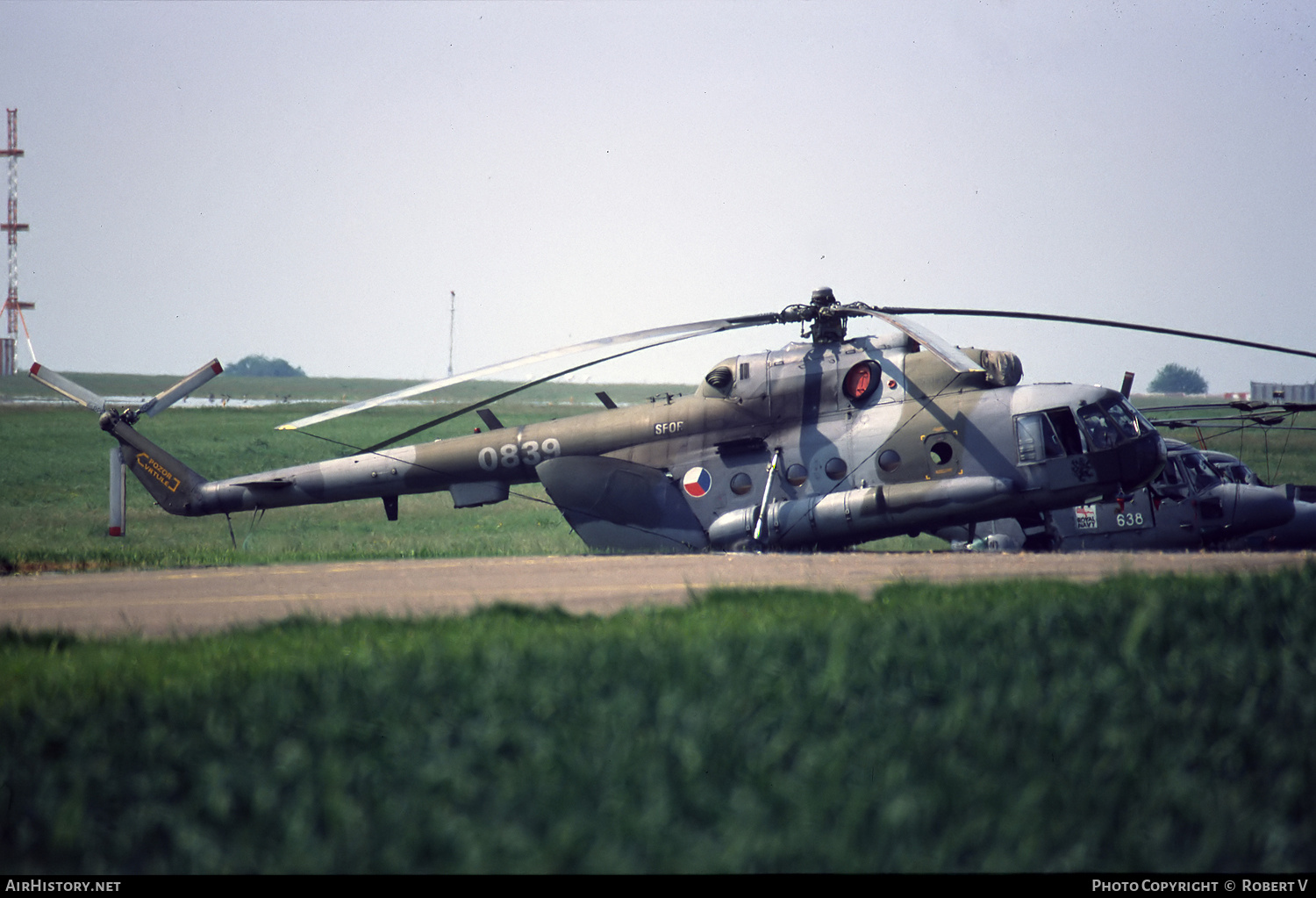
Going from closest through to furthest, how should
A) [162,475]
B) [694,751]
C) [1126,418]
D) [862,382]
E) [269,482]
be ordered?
[694,751], [1126,418], [862,382], [269,482], [162,475]

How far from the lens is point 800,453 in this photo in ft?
56.7

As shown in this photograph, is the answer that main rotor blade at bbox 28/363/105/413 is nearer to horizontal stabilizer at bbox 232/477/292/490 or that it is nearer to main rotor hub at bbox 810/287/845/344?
horizontal stabilizer at bbox 232/477/292/490

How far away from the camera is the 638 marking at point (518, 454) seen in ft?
61.0

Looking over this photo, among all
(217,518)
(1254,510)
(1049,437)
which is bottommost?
(217,518)

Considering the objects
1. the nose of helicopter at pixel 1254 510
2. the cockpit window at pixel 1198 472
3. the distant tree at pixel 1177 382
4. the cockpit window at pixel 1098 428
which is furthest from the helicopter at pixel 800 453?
the distant tree at pixel 1177 382

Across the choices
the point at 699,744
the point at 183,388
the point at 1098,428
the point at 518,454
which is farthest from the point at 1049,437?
the point at 183,388

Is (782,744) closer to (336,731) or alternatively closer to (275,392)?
(336,731)

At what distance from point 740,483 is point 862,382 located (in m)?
2.79

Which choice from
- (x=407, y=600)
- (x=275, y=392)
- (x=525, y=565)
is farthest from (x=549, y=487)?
(x=275, y=392)

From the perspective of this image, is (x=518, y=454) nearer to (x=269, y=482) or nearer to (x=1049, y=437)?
(x=269, y=482)

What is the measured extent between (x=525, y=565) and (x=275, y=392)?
397ft

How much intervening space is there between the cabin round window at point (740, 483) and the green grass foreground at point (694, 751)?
34.6 ft

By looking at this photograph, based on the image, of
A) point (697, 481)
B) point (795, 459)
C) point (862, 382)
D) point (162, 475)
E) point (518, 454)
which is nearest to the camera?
point (862, 382)

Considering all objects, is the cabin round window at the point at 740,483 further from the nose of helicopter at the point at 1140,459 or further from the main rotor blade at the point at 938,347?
the nose of helicopter at the point at 1140,459
